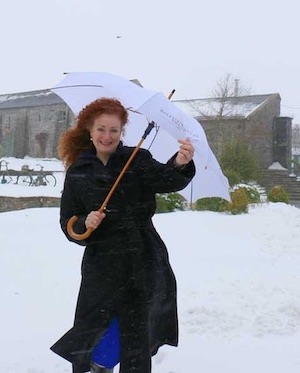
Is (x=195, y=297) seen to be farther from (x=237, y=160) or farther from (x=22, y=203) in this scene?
(x=237, y=160)

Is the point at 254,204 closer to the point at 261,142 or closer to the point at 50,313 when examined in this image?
the point at 50,313

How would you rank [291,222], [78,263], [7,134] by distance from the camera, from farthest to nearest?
1. [7,134]
2. [291,222]
3. [78,263]

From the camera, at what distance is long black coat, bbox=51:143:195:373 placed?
275 cm

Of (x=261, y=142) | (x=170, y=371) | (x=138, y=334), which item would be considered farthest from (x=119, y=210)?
(x=261, y=142)

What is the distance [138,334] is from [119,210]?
2.11 feet

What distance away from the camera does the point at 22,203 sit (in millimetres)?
14586

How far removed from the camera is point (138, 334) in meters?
2.76

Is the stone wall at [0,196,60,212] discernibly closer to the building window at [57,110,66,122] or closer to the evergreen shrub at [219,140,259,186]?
the evergreen shrub at [219,140,259,186]

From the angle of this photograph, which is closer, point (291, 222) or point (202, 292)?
point (202, 292)

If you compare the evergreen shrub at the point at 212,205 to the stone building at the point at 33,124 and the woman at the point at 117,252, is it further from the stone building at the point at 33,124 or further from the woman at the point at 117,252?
the stone building at the point at 33,124

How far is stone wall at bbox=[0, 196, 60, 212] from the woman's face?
39.3 feet

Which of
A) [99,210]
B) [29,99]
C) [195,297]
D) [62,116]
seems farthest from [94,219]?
[29,99]

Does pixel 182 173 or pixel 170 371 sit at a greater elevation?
pixel 182 173

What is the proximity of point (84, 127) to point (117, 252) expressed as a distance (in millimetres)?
704
